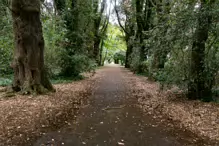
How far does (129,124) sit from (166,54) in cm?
395

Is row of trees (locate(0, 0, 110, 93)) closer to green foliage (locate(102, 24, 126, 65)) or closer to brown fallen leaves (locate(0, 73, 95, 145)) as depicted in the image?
brown fallen leaves (locate(0, 73, 95, 145))

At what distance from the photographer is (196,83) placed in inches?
269

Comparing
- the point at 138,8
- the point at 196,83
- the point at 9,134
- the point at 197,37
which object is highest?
the point at 138,8

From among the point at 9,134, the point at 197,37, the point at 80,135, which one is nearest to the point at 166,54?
the point at 197,37

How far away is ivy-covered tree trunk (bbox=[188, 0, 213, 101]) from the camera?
20.2ft

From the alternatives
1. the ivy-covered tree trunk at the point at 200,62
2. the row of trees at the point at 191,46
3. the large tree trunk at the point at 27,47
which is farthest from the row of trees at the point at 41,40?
the ivy-covered tree trunk at the point at 200,62

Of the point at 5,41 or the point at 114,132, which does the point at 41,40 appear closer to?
the point at 5,41

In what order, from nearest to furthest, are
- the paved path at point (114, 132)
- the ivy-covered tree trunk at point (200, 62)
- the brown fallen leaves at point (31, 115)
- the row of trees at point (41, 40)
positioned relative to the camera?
the paved path at point (114, 132), the brown fallen leaves at point (31, 115), the ivy-covered tree trunk at point (200, 62), the row of trees at point (41, 40)

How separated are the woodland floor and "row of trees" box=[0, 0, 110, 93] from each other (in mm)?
1158

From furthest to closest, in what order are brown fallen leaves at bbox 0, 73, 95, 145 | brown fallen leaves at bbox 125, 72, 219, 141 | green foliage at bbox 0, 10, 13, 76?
green foliage at bbox 0, 10, 13, 76 → brown fallen leaves at bbox 125, 72, 219, 141 → brown fallen leaves at bbox 0, 73, 95, 145

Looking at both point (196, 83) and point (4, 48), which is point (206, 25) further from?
point (4, 48)

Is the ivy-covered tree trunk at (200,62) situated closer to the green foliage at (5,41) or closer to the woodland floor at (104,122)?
the woodland floor at (104,122)

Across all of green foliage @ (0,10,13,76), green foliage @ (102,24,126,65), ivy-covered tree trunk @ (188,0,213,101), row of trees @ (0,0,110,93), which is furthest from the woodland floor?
green foliage @ (102,24,126,65)

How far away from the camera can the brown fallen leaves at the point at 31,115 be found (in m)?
4.01
